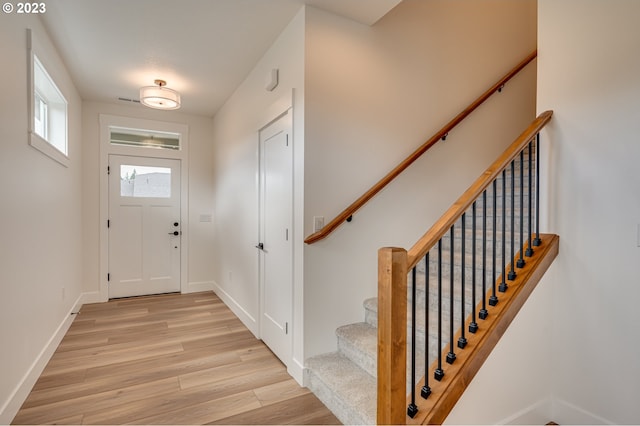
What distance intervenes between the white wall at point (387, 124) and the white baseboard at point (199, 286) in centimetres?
325

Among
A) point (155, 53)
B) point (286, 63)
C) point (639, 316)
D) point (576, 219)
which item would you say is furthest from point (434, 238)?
point (155, 53)

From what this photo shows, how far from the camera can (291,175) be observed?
2.46 metres

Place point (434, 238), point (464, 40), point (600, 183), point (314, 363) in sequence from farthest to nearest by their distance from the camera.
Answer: point (464, 40), point (314, 363), point (600, 183), point (434, 238)

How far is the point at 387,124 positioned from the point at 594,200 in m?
1.44

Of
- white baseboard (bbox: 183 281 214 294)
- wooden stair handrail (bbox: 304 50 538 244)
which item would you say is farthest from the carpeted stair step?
white baseboard (bbox: 183 281 214 294)

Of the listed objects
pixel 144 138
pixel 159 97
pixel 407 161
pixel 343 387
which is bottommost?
pixel 343 387

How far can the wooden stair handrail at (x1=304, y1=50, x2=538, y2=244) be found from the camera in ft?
7.52

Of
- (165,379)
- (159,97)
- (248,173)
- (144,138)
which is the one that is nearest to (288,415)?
(165,379)

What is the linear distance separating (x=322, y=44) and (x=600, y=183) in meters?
1.95

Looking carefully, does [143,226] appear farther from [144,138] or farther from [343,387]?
[343,387]

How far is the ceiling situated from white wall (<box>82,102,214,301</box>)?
2.16ft

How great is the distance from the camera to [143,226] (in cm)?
470

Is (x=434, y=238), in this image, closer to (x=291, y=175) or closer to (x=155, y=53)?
(x=291, y=175)

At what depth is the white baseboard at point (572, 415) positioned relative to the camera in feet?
5.93
